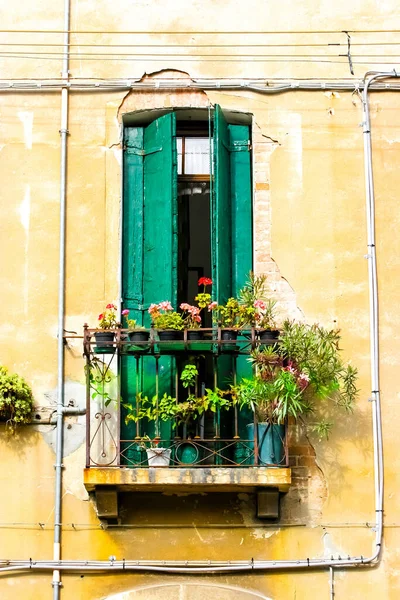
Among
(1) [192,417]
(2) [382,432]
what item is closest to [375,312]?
(2) [382,432]

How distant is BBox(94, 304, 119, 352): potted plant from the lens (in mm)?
9250

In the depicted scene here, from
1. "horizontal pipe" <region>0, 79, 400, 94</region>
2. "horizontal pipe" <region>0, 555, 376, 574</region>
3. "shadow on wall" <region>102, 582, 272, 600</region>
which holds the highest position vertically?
"horizontal pipe" <region>0, 79, 400, 94</region>

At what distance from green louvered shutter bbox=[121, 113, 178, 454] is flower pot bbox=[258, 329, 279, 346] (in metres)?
Answer: 0.75

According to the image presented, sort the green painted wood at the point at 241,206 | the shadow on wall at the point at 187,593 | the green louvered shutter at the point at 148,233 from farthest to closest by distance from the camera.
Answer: the green painted wood at the point at 241,206, the green louvered shutter at the point at 148,233, the shadow on wall at the point at 187,593

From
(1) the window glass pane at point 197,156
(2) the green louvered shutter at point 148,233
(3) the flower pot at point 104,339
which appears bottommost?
(3) the flower pot at point 104,339

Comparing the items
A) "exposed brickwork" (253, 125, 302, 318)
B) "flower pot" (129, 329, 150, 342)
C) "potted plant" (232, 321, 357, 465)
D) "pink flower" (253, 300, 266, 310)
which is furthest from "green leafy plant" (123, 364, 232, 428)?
"exposed brickwork" (253, 125, 302, 318)

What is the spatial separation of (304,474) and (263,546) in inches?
24.0

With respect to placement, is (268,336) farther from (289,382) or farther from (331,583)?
(331,583)

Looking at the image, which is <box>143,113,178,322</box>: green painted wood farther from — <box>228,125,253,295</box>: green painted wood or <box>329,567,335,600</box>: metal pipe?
<box>329,567,335,600</box>: metal pipe

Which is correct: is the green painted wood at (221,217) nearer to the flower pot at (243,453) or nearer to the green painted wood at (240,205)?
the green painted wood at (240,205)

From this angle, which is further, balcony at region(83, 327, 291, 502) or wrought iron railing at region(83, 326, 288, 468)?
wrought iron railing at region(83, 326, 288, 468)

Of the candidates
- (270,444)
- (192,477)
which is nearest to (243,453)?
(270,444)

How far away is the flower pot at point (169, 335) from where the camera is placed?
9211 mm

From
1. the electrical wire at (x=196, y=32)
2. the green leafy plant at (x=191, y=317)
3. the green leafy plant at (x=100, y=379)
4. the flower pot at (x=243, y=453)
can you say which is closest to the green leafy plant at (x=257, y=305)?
the green leafy plant at (x=191, y=317)
